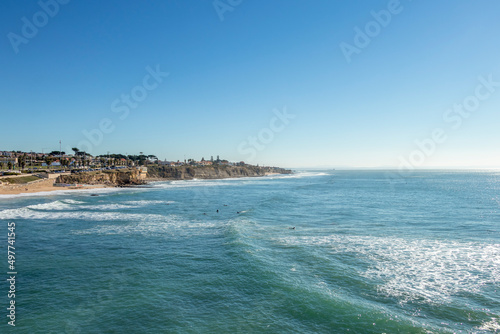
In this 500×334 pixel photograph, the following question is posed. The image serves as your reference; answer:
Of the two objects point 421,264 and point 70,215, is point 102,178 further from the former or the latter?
point 421,264

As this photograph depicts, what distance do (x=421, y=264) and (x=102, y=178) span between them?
108604 mm

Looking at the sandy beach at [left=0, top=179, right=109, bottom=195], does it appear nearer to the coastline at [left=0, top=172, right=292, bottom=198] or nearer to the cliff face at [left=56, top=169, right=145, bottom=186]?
the coastline at [left=0, top=172, right=292, bottom=198]

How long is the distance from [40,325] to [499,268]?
93.4ft

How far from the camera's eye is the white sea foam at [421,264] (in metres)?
16.6

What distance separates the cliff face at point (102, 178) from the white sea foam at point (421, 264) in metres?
92.6

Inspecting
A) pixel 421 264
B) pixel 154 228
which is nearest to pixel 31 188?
pixel 154 228

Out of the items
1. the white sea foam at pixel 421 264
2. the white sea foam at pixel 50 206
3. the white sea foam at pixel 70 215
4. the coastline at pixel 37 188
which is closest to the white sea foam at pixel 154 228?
the white sea foam at pixel 70 215

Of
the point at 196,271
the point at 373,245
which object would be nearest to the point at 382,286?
the point at 373,245

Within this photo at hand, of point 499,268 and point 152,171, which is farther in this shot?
point 152,171

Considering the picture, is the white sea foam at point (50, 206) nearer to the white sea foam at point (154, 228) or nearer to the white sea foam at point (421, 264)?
the white sea foam at point (154, 228)

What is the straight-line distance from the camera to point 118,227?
33.5m

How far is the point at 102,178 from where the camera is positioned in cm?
10488

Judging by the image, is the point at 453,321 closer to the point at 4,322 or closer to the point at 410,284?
the point at 410,284

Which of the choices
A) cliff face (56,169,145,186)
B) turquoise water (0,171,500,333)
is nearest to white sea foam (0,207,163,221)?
turquoise water (0,171,500,333)
